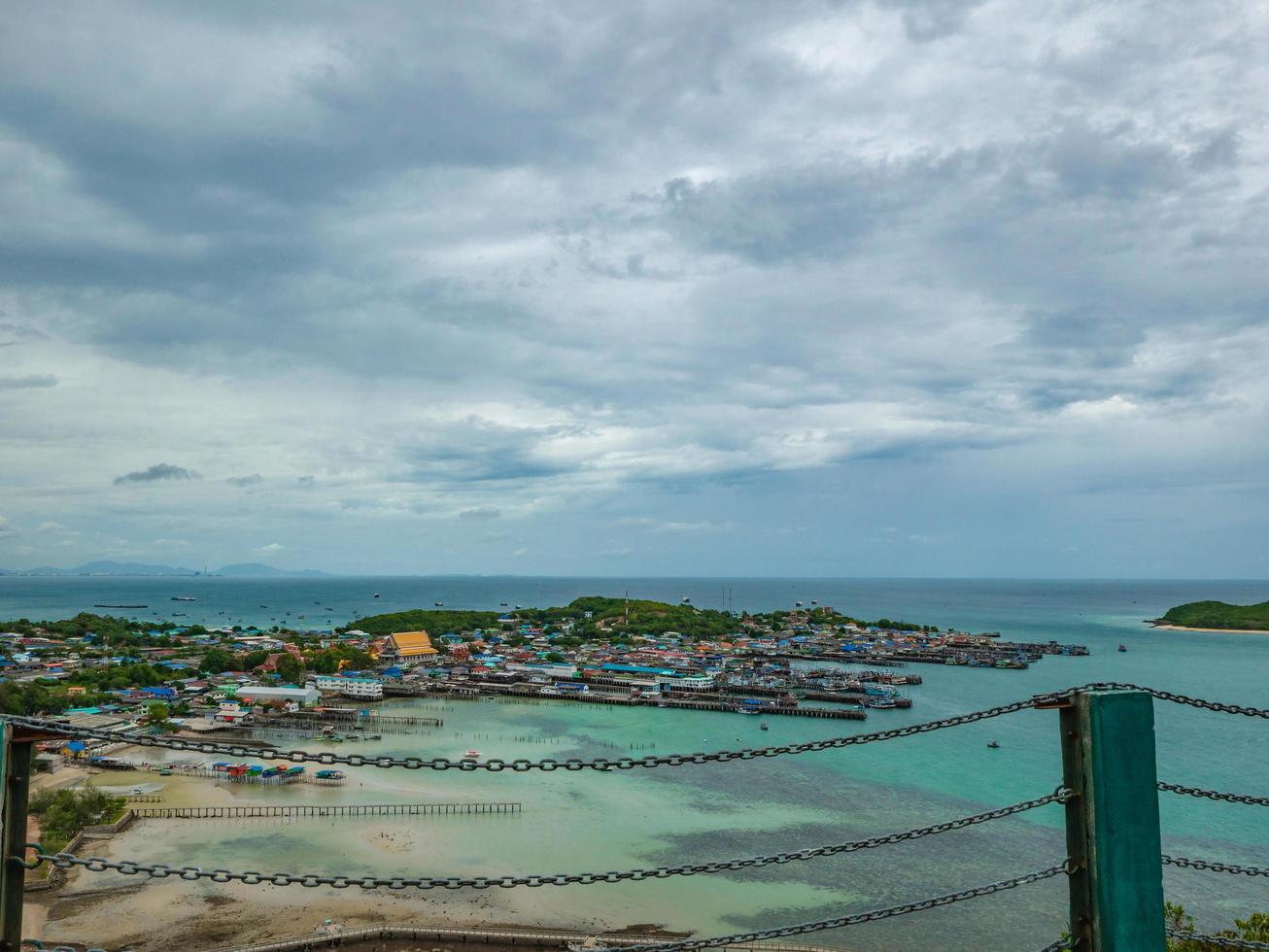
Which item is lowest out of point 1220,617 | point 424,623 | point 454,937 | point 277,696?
point 454,937

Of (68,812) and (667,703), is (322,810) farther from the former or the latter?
(667,703)

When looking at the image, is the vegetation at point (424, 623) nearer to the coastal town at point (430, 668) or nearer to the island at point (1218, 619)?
the coastal town at point (430, 668)

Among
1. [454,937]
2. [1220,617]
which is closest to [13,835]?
[454,937]

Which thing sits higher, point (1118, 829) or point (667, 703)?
point (1118, 829)

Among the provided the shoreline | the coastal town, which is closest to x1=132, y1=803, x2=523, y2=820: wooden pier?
the coastal town

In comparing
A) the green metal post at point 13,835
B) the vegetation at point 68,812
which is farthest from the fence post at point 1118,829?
the vegetation at point 68,812

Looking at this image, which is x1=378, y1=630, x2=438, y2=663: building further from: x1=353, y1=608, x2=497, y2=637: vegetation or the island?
the island

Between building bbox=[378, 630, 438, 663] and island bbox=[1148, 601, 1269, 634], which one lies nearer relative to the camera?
building bbox=[378, 630, 438, 663]
